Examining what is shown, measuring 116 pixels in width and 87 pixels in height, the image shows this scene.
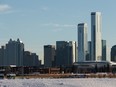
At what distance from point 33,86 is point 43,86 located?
94.8 inches

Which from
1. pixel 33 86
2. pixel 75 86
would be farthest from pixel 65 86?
pixel 33 86

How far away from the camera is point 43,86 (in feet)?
259

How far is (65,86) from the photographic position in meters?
82.8

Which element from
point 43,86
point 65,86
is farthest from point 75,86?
point 43,86

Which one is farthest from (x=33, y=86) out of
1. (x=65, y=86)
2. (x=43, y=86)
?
(x=65, y=86)

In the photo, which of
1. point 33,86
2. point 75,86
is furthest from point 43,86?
point 75,86

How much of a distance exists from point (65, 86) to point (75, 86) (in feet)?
6.95

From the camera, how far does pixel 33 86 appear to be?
77.2 meters

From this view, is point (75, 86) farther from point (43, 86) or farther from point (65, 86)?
point (43, 86)

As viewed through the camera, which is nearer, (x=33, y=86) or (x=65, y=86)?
(x=33, y=86)

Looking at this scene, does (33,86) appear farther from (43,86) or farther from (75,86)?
(75,86)

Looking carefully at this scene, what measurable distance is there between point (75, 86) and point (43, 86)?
302 inches

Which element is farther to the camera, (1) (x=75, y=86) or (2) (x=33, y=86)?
(1) (x=75, y=86)

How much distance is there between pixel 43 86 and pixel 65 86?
5.65 m
